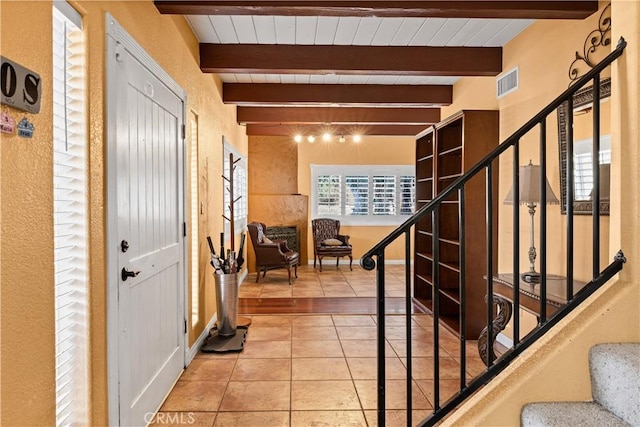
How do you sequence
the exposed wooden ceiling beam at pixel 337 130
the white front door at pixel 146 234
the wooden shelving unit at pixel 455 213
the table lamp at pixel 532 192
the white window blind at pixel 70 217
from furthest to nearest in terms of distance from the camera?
the exposed wooden ceiling beam at pixel 337 130
the wooden shelving unit at pixel 455 213
the table lamp at pixel 532 192
the white front door at pixel 146 234
the white window blind at pixel 70 217

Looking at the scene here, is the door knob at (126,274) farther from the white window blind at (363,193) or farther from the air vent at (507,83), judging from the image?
the white window blind at (363,193)

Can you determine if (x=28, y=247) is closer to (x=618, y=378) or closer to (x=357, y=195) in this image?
(x=618, y=378)

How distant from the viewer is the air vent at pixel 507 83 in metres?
3.58

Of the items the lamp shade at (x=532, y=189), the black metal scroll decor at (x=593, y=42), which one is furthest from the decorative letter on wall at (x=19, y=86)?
the black metal scroll decor at (x=593, y=42)

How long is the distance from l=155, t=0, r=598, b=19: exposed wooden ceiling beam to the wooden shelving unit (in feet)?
4.38

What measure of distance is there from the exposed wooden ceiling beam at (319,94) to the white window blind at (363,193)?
352cm

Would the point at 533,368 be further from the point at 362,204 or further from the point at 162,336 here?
the point at 362,204

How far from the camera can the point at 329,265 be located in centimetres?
816

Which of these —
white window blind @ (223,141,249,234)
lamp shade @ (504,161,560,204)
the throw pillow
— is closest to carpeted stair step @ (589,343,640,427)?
lamp shade @ (504,161,560,204)

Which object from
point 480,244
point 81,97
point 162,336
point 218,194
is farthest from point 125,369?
point 480,244

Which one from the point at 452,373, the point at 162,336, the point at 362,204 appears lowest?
the point at 452,373

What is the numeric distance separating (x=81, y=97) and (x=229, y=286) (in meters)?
2.32

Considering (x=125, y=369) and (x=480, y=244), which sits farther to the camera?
(x=480, y=244)

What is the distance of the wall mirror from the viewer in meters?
2.44
